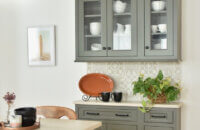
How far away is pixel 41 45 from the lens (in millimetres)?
4301

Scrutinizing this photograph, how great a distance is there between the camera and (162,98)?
3.51 m

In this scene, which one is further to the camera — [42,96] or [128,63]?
[42,96]

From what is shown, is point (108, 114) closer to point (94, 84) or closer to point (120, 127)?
point (120, 127)

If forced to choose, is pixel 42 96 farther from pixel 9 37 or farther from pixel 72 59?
pixel 9 37

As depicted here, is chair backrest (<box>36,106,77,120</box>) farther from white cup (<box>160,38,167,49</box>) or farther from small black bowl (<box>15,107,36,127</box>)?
white cup (<box>160,38,167,49</box>)

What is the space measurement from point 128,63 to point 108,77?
0.30 meters

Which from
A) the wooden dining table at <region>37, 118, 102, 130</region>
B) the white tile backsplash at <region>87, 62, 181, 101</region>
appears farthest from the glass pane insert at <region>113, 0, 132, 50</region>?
the wooden dining table at <region>37, 118, 102, 130</region>

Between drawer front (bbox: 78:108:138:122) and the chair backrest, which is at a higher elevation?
the chair backrest

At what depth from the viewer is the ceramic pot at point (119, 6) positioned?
145 inches

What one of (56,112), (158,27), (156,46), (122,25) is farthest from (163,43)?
(56,112)

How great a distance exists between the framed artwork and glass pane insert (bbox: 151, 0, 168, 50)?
4.53 ft

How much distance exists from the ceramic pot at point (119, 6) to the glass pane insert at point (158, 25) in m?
0.33

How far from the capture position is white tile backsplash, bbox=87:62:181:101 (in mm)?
3754

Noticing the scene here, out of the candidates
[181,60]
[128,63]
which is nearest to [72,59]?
[128,63]
